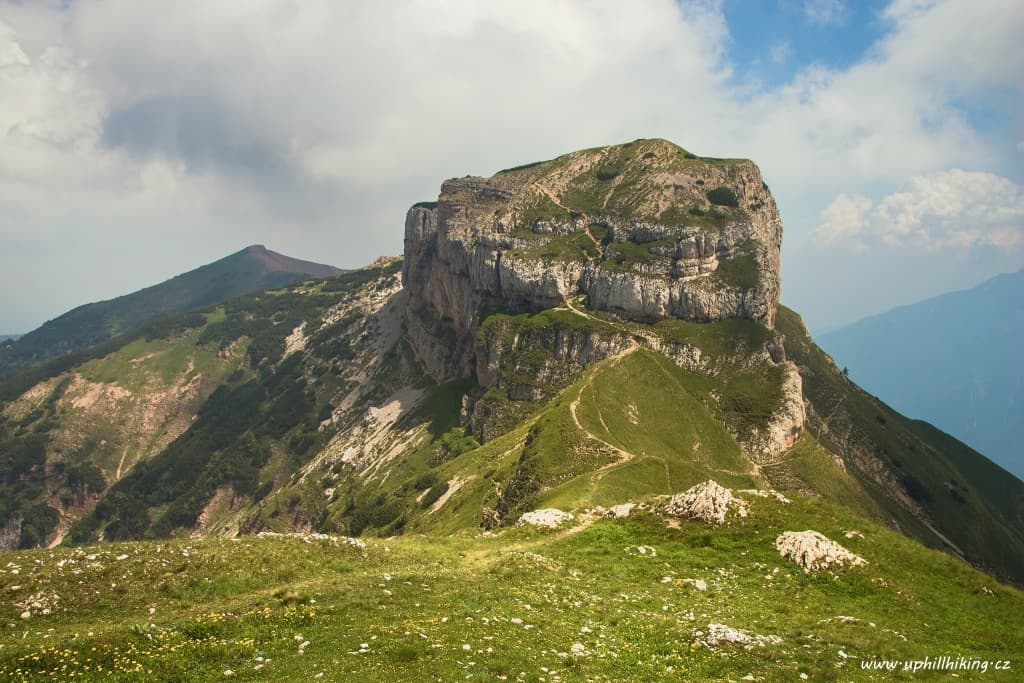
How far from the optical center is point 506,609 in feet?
73.4

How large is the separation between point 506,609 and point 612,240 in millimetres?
144814

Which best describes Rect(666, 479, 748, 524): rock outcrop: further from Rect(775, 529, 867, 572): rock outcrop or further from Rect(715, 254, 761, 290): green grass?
Rect(715, 254, 761, 290): green grass

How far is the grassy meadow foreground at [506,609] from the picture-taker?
17.4 meters

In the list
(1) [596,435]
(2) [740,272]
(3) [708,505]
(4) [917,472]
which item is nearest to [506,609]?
(3) [708,505]

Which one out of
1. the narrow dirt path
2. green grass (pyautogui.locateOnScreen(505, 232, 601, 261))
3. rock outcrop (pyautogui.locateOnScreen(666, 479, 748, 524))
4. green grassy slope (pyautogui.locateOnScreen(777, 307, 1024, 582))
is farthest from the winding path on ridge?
the narrow dirt path

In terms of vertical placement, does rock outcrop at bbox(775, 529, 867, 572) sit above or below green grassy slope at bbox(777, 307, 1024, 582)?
above

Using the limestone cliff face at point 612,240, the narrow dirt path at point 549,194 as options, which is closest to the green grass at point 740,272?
the limestone cliff face at point 612,240

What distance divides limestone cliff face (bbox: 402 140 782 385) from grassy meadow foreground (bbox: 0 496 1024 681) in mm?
112814

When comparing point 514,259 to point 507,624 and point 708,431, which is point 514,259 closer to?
point 708,431

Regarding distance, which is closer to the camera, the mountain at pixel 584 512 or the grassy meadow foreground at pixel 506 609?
the grassy meadow foreground at pixel 506 609

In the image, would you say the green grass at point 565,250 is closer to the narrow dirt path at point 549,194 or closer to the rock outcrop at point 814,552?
the narrow dirt path at point 549,194

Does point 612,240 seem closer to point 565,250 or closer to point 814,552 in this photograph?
point 565,250

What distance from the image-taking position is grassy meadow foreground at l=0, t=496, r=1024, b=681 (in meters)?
17.4

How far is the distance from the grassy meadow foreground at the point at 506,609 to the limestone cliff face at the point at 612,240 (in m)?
113
